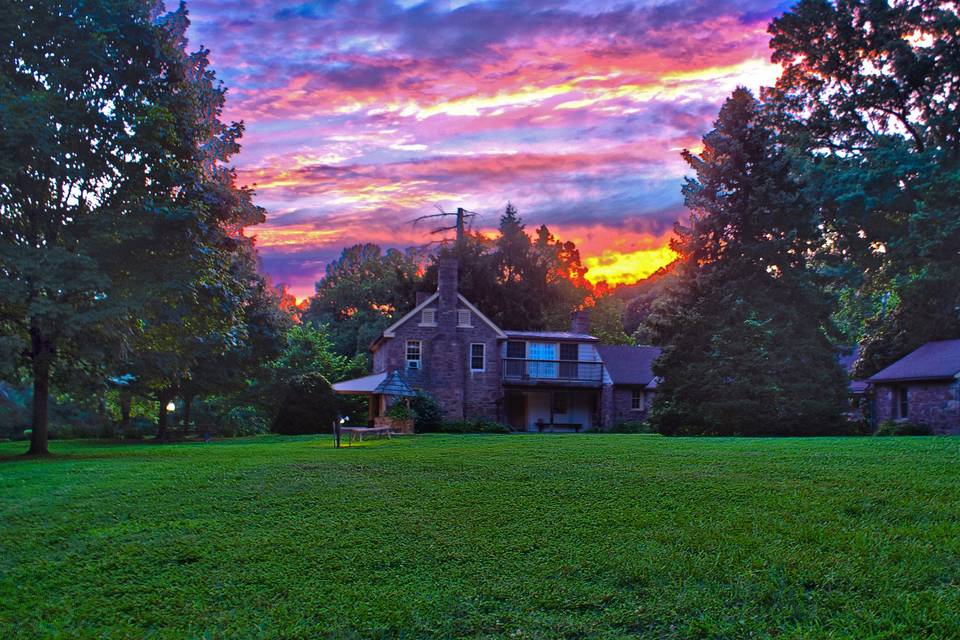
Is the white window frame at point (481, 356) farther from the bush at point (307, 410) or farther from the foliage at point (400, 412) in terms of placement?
the foliage at point (400, 412)

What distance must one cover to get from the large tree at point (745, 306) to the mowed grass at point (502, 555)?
1384 cm

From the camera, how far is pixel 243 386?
2925 centimetres

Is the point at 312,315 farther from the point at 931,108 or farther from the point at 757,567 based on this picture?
the point at 757,567

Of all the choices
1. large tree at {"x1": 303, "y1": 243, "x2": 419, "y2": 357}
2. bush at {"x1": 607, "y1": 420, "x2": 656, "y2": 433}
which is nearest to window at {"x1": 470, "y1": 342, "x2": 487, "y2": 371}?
bush at {"x1": 607, "y1": 420, "x2": 656, "y2": 433}

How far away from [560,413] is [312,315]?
96.4 feet

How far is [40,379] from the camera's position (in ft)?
62.4

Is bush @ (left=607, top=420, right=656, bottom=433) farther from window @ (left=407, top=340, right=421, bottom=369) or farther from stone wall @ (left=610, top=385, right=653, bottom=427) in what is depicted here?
window @ (left=407, top=340, right=421, bottom=369)

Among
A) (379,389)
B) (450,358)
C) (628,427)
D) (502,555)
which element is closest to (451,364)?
(450,358)

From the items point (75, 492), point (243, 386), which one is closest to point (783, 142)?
point (243, 386)

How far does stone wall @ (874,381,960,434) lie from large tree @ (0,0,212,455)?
24.4 m

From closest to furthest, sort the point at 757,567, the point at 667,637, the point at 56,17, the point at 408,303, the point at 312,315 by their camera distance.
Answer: the point at 667,637 < the point at 757,567 < the point at 56,17 < the point at 408,303 < the point at 312,315

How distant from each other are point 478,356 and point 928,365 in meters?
19.3

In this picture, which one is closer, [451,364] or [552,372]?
[451,364]

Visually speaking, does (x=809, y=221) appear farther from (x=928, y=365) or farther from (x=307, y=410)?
(x=307, y=410)
